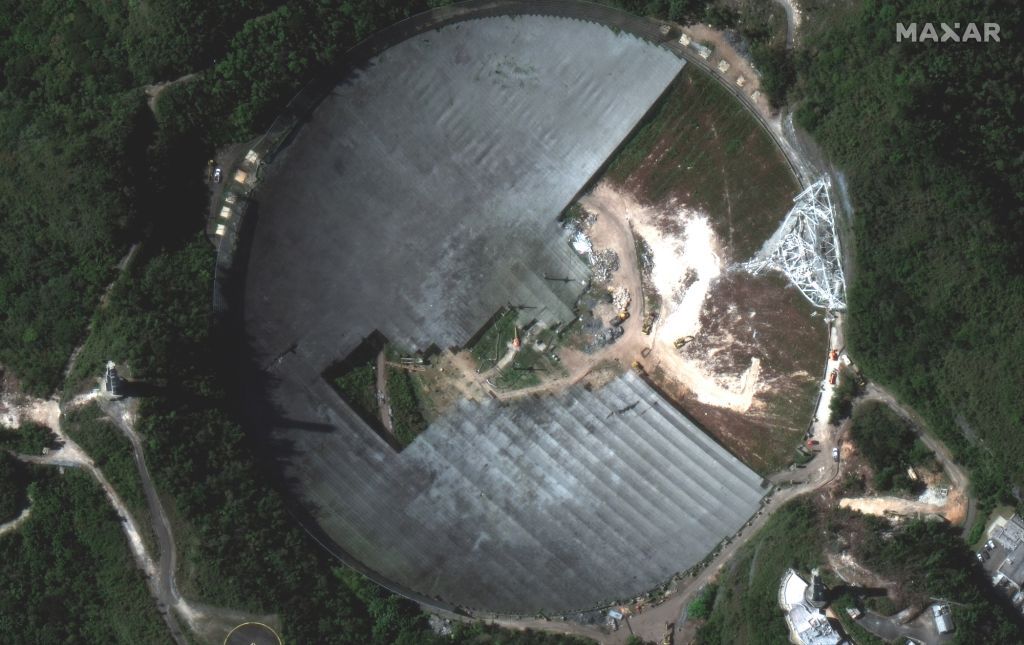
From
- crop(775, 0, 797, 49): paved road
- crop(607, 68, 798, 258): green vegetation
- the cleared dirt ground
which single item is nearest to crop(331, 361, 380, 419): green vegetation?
the cleared dirt ground

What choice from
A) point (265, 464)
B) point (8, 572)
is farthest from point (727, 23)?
point (8, 572)

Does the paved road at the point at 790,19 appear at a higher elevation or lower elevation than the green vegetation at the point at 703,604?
higher

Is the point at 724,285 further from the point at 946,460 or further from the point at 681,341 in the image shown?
the point at 946,460

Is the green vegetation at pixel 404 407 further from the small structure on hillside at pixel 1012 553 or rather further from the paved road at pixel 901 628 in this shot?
the small structure on hillside at pixel 1012 553

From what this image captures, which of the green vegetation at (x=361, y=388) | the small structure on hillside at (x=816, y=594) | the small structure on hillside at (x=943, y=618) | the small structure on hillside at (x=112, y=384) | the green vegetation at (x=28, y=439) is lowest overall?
the green vegetation at (x=28, y=439)

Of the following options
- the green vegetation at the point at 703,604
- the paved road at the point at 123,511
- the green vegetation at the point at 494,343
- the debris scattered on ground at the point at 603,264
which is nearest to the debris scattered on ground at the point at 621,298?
the debris scattered on ground at the point at 603,264

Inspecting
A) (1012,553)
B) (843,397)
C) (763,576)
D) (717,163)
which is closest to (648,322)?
(717,163)

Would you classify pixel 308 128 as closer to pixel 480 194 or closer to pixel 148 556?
pixel 480 194
